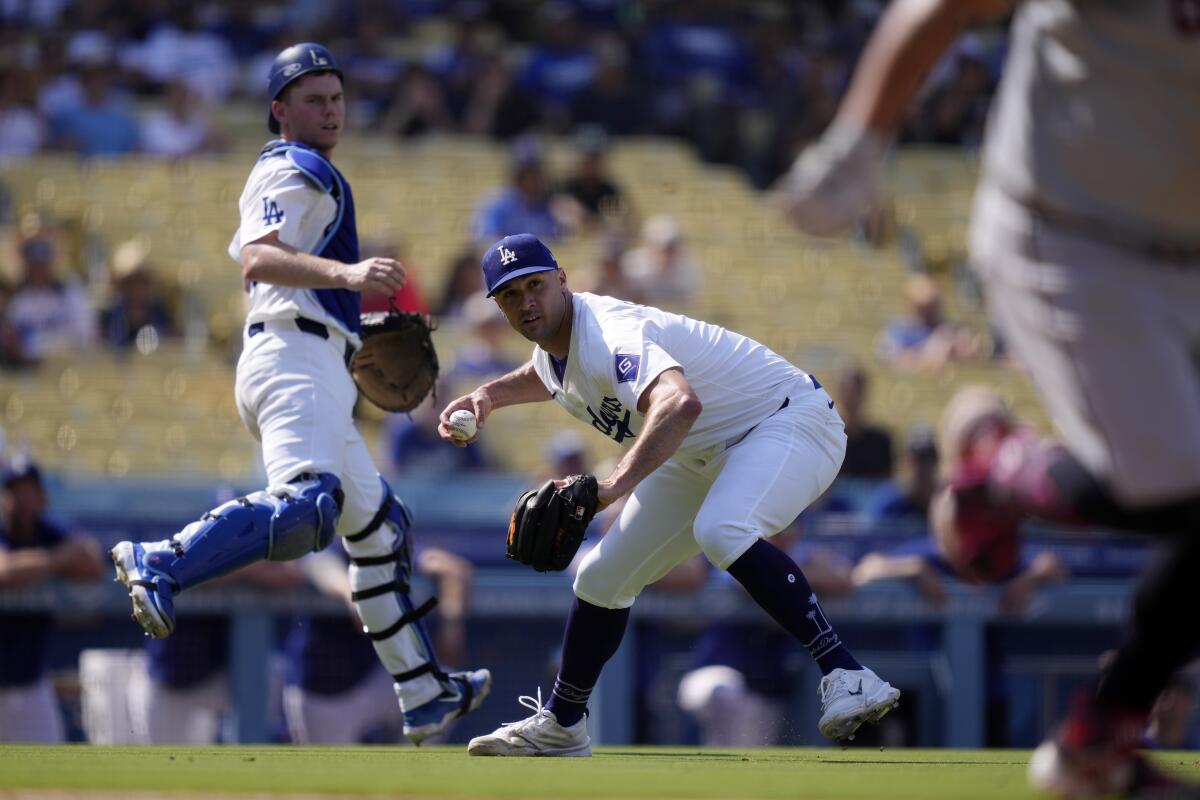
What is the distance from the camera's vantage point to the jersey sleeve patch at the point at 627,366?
571cm

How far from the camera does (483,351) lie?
12.2 meters

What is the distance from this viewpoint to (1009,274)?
3947mm

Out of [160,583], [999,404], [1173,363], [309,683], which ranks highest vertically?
[1173,363]

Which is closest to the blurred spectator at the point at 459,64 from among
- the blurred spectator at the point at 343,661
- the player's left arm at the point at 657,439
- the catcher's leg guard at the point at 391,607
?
the blurred spectator at the point at 343,661

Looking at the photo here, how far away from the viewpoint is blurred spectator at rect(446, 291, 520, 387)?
12.1 meters

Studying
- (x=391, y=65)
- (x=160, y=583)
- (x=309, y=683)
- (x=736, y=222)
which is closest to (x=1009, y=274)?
(x=160, y=583)

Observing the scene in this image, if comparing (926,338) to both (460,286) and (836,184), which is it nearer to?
(460,286)

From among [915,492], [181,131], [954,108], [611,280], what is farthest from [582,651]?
[954,108]

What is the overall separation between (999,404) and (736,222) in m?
5.40

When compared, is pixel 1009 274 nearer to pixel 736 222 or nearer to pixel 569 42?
pixel 736 222

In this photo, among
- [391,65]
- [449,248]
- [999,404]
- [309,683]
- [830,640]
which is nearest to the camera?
[830,640]

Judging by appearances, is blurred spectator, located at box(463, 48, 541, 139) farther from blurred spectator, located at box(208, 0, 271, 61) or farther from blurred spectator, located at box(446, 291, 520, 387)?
blurred spectator, located at box(446, 291, 520, 387)

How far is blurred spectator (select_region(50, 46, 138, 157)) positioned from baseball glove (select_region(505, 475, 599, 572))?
1119 centimetres

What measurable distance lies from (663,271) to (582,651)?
780 cm
